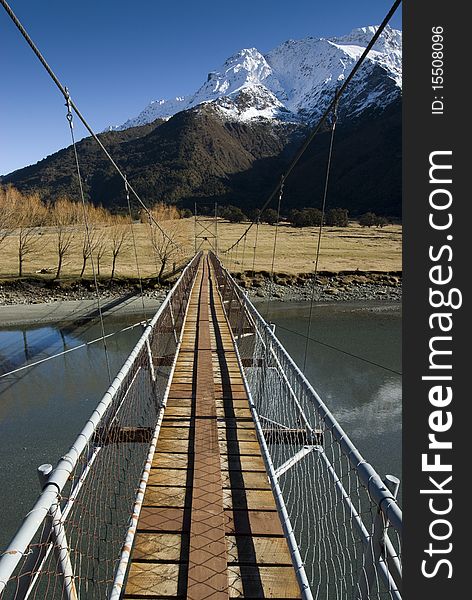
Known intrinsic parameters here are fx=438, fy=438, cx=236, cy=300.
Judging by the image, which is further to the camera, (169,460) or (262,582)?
(169,460)

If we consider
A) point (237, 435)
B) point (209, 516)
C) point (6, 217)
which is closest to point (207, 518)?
point (209, 516)

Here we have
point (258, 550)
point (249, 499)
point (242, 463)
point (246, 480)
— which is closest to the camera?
point (258, 550)

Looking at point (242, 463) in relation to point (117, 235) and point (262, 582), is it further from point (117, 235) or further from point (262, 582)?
point (117, 235)

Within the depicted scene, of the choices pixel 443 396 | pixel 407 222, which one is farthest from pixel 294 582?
pixel 407 222

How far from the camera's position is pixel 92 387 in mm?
10680

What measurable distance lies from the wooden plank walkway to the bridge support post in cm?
55

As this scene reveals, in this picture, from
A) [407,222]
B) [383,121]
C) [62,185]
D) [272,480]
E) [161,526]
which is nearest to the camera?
[407,222]

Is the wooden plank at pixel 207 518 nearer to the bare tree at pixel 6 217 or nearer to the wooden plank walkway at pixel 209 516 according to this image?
the wooden plank walkway at pixel 209 516

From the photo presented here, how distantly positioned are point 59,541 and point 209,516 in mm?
1192

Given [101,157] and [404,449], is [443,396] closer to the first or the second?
[404,449]

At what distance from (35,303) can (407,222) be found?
22197mm

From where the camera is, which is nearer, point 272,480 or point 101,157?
point 272,480

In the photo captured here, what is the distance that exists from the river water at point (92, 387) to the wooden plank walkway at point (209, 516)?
87.2 inches

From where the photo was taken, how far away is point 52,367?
40.7ft
